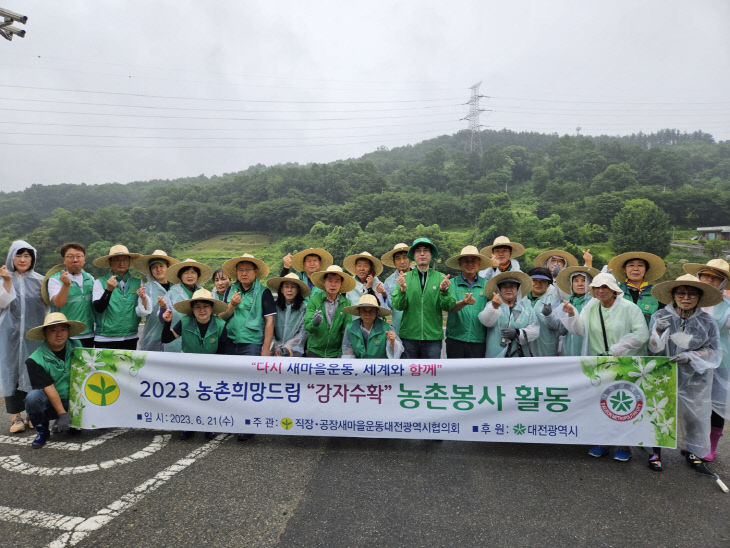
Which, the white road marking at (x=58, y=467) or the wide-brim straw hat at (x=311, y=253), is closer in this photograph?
the white road marking at (x=58, y=467)

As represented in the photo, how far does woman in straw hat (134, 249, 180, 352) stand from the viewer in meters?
5.70

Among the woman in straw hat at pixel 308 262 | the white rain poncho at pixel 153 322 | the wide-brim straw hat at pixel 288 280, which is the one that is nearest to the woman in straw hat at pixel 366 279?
the woman in straw hat at pixel 308 262

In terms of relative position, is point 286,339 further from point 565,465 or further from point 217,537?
point 565,465

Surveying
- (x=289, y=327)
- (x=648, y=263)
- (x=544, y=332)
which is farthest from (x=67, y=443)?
(x=648, y=263)

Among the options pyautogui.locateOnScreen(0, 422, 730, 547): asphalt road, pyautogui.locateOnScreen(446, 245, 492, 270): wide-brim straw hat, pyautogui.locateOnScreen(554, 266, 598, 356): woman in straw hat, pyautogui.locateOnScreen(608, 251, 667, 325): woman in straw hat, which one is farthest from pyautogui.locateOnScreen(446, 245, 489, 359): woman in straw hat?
pyautogui.locateOnScreen(608, 251, 667, 325): woman in straw hat

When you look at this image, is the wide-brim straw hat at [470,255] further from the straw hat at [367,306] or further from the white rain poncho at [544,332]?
the straw hat at [367,306]

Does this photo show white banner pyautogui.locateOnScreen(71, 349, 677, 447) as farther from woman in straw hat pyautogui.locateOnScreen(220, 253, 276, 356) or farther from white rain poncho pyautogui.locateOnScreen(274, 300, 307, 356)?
white rain poncho pyautogui.locateOnScreen(274, 300, 307, 356)

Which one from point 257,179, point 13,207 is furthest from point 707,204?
point 13,207

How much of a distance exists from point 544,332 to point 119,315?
5.06 meters

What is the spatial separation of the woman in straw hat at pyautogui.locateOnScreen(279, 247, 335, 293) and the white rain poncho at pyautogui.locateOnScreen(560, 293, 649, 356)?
327 centimetres

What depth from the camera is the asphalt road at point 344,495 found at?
3.19 metres

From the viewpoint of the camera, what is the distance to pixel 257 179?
107688mm

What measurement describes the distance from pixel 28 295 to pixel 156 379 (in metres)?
1.99

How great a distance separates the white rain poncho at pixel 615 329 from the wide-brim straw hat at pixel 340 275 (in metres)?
2.54
